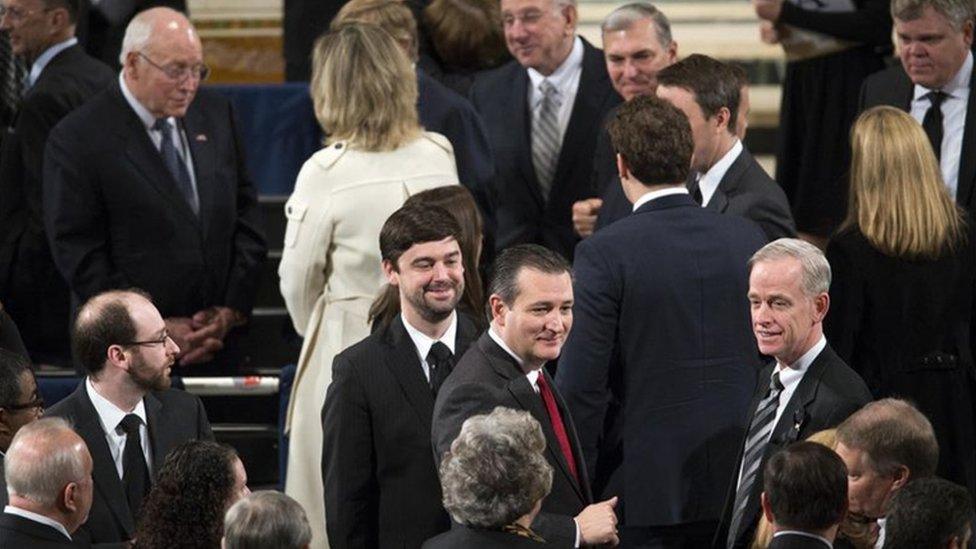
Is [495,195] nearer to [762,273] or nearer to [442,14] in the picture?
[442,14]

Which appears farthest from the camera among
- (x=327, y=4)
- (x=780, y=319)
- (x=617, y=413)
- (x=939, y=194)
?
(x=327, y=4)

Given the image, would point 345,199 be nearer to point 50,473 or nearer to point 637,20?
point 637,20

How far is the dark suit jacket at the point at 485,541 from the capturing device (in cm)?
513

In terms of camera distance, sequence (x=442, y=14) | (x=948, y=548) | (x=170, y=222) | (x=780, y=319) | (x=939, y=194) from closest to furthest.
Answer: (x=948, y=548)
(x=780, y=319)
(x=939, y=194)
(x=170, y=222)
(x=442, y=14)

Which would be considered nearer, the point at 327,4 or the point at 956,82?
the point at 956,82

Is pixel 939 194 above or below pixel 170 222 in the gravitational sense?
above

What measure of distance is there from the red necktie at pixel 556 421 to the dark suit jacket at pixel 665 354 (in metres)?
0.33

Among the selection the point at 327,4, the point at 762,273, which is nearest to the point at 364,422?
the point at 762,273

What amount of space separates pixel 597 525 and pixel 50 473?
61.9 inches

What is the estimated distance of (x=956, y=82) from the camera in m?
8.23

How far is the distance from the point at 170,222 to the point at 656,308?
2.68 meters

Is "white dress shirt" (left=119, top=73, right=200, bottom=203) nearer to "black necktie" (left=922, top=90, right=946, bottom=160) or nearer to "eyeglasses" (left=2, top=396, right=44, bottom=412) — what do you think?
"eyeglasses" (left=2, top=396, right=44, bottom=412)

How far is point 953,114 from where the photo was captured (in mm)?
8234

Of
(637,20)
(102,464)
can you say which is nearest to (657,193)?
(102,464)
